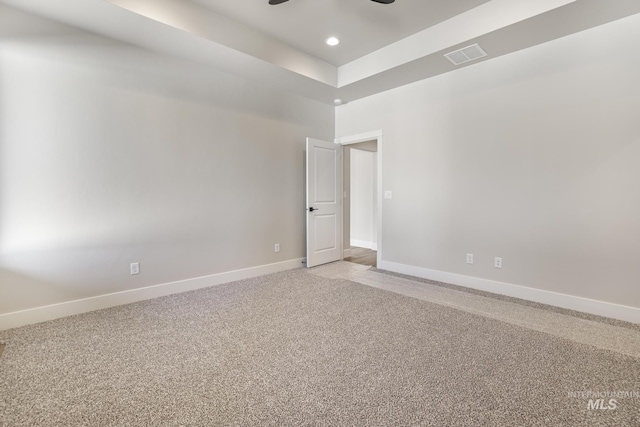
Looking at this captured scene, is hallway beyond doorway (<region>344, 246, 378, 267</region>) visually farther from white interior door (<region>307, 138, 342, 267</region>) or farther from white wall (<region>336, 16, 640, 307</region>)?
white wall (<region>336, 16, 640, 307</region>)

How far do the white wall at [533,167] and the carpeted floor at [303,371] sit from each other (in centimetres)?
107

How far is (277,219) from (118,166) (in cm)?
208

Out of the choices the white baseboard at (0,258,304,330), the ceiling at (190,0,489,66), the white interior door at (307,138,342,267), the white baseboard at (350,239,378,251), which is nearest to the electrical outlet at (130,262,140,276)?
the white baseboard at (0,258,304,330)

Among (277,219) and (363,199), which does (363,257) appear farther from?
(277,219)

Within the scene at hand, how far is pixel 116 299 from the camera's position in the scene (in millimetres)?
2957

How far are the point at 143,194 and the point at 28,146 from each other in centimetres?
95

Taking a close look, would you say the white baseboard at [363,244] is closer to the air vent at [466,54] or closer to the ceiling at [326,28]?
the ceiling at [326,28]

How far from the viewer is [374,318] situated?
263 cm

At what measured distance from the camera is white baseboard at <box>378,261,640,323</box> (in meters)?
2.64

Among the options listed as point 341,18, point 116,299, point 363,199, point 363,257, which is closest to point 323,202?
point 363,257

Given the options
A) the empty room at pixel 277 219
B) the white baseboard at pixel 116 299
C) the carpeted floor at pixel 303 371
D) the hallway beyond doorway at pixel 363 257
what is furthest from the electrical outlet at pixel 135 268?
the hallway beyond doorway at pixel 363 257

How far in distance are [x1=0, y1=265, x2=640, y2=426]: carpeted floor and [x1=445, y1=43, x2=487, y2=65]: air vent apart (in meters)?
2.77

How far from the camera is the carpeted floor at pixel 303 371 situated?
1.45m

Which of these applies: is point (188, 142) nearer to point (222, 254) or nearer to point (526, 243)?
point (222, 254)
